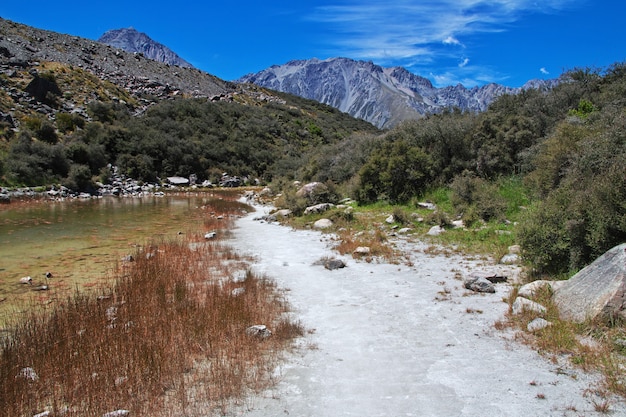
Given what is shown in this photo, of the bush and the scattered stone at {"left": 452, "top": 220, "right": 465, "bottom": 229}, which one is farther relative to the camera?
the bush

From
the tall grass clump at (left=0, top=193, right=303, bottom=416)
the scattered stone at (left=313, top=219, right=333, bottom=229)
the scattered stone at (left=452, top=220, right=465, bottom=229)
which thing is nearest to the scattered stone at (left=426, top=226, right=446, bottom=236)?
the scattered stone at (left=452, top=220, right=465, bottom=229)

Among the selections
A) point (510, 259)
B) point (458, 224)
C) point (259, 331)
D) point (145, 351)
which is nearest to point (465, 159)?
point (458, 224)

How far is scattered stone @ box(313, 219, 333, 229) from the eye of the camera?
17.2 m

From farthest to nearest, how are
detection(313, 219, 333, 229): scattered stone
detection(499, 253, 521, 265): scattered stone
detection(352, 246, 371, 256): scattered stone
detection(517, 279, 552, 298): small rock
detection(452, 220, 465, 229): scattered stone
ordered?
detection(313, 219, 333, 229): scattered stone < detection(452, 220, 465, 229): scattered stone < detection(352, 246, 371, 256): scattered stone < detection(499, 253, 521, 265): scattered stone < detection(517, 279, 552, 298): small rock

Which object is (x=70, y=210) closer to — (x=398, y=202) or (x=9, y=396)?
(x=398, y=202)

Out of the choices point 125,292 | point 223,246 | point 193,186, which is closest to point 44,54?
point 193,186

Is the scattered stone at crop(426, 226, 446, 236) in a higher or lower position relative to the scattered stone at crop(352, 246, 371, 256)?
higher

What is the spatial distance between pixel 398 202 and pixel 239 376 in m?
16.7

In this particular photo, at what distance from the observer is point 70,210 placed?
953 inches

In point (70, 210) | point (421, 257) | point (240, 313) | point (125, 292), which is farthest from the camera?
point (70, 210)

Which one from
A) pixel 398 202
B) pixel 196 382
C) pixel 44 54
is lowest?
pixel 196 382

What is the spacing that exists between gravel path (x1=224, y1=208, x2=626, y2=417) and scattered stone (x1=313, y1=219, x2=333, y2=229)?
24.2 ft

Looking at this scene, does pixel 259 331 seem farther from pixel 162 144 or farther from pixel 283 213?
pixel 162 144

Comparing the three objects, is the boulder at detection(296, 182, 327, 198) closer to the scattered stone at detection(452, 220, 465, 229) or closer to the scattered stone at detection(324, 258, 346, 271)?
the scattered stone at detection(452, 220, 465, 229)
